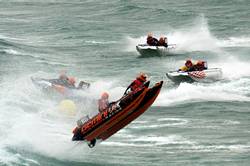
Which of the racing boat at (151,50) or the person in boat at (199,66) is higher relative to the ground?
the racing boat at (151,50)

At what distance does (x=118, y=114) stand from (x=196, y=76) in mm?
20683

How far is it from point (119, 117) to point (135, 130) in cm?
735

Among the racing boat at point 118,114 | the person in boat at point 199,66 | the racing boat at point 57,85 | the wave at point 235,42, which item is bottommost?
the racing boat at point 118,114

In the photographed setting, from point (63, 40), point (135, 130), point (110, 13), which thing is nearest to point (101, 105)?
point (135, 130)

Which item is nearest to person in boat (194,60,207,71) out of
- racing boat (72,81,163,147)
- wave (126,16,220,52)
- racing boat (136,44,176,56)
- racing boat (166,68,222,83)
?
racing boat (166,68,222,83)

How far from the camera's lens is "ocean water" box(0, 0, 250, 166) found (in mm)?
33000

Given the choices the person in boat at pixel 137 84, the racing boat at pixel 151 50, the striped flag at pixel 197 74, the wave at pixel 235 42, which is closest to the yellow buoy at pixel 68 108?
the person in boat at pixel 137 84

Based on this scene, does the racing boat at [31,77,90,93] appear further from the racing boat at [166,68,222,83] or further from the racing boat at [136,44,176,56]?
the racing boat at [136,44,176,56]

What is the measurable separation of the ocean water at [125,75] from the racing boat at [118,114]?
3.37ft

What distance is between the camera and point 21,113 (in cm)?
3956

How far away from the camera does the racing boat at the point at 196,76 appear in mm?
49656

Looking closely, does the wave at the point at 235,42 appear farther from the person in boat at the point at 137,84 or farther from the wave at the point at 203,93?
the person in boat at the point at 137,84

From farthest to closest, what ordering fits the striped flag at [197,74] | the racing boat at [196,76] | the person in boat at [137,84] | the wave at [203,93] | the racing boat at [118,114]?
1. the striped flag at [197,74]
2. the racing boat at [196,76]
3. the wave at [203,93]
4. the person in boat at [137,84]
5. the racing boat at [118,114]

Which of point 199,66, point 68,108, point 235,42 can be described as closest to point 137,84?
point 68,108
